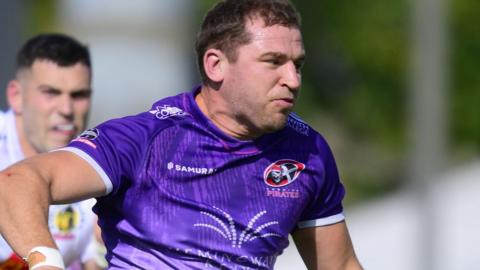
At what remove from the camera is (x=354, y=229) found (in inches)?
596

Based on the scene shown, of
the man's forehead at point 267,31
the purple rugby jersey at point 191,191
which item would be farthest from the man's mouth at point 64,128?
the man's forehead at point 267,31

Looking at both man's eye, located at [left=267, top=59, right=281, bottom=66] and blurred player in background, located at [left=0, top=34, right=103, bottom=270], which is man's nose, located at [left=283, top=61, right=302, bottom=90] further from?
blurred player in background, located at [left=0, top=34, right=103, bottom=270]

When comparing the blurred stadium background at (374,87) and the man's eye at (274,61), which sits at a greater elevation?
the man's eye at (274,61)

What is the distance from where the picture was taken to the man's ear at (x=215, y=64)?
18.9 feet

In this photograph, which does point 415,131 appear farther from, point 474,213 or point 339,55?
point 339,55

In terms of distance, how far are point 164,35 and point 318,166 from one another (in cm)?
1596

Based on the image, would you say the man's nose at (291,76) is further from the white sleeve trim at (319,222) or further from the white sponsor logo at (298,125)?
the white sleeve trim at (319,222)

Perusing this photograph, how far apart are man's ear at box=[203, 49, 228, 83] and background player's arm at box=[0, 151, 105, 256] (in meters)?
0.80


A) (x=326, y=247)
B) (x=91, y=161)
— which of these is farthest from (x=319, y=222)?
(x=91, y=161)

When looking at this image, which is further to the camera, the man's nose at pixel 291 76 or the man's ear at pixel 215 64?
the man's ear at pixel 215 64

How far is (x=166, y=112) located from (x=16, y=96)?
2.18 meters

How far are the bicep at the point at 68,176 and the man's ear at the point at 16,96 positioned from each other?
2.38 m

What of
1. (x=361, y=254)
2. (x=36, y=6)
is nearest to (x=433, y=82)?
(x=361, y=254)

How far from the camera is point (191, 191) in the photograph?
5590 mm
